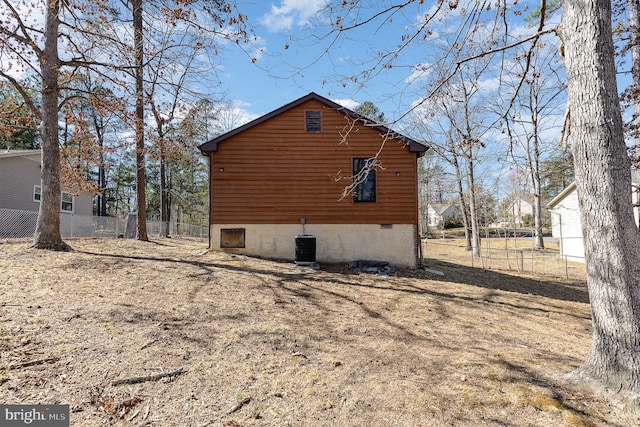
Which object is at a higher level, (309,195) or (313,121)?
(313,121)

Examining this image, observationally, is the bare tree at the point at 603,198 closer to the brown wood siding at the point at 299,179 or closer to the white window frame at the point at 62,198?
the brown wood siding at the point at 299,179

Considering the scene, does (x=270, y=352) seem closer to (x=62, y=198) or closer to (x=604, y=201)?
(x=604, y=201)

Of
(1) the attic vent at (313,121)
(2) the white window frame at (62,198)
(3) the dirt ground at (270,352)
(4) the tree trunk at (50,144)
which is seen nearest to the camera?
(3) the dirt ground at (270,352)

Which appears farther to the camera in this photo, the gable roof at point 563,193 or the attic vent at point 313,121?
the gable roof at point 563,193

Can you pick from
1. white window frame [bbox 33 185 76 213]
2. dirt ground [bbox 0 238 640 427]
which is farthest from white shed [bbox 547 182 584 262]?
white window frame [bbox 33 185 76 213]

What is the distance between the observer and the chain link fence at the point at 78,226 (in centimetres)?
1336

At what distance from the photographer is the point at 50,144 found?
26.0 ft

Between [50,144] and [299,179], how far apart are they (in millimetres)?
6408

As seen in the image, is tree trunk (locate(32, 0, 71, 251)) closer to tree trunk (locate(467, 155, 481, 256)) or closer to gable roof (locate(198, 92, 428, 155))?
gable roof (locate(198, 92, 428, 155))

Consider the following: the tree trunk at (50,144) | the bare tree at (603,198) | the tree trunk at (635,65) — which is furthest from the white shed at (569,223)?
the tree trunk at (50,144)

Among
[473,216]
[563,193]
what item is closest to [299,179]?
[473,216]

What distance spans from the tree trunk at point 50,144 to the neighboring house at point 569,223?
2195 centimetres

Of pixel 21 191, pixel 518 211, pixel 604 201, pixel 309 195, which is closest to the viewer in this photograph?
pixel 604 201

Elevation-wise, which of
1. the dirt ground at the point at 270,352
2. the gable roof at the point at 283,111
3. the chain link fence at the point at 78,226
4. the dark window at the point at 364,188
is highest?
the gable roof at the point at 283,111
